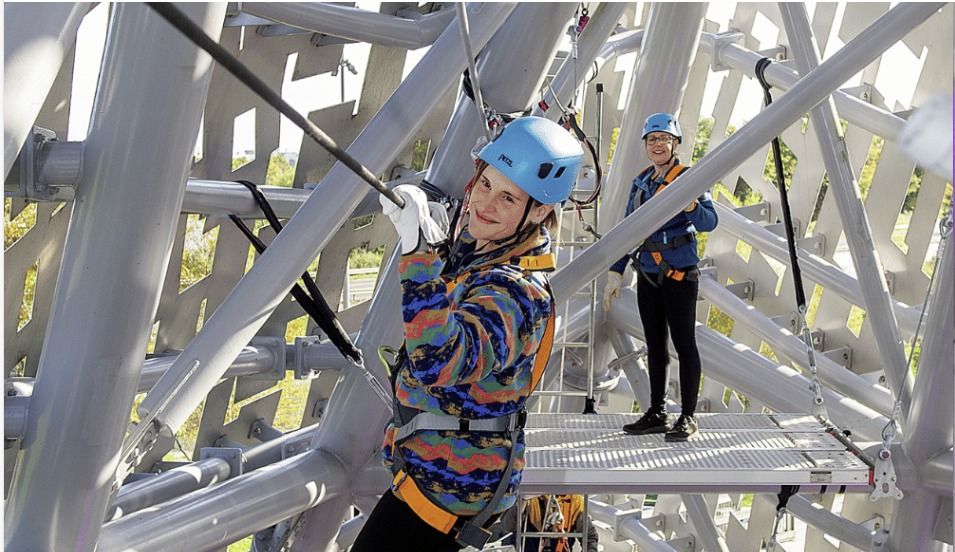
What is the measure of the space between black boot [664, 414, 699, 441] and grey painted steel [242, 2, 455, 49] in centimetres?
279

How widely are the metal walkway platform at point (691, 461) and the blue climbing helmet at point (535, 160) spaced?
2.44m

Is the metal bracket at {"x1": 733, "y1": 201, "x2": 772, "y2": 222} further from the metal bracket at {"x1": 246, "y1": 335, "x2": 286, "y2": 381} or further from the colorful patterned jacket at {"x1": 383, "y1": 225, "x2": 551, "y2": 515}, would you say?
the colorful patterned jacket at {"x1": 383, "y1": 225, "x2": 551, "y2": 515}

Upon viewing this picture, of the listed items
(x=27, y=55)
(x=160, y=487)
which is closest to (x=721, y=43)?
(x=160, y=487)

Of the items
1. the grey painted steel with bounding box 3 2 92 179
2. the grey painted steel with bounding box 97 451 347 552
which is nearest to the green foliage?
the grey painted steel with bounding box 97 451 347 552

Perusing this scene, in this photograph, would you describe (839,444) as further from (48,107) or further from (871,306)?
(48,107)

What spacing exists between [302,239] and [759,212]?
1026 centimetres

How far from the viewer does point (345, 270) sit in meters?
10.2

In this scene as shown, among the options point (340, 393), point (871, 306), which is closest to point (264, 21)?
point (340, 393)

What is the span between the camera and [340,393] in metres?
6.04

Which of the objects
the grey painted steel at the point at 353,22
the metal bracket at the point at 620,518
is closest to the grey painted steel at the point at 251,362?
the grey painted steel at the point at 353,22

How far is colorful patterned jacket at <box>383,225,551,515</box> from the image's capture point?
297cm

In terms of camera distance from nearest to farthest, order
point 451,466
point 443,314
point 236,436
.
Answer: point 443,314, point 451,466, point 236,436

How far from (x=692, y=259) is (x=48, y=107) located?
147 inches

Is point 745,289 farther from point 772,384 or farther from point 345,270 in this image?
point 772,384
